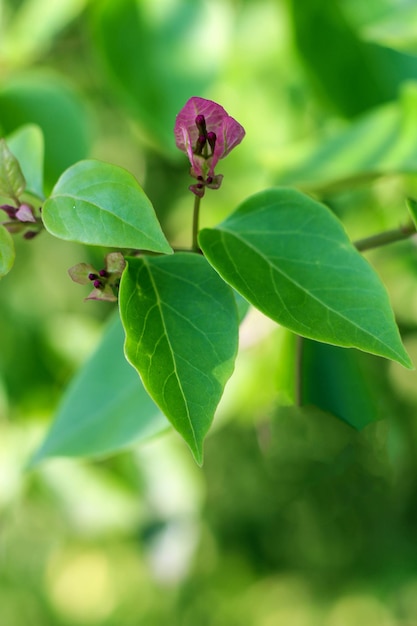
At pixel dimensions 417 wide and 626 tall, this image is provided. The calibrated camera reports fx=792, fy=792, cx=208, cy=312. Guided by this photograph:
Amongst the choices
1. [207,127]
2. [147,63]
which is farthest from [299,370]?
[147,63]

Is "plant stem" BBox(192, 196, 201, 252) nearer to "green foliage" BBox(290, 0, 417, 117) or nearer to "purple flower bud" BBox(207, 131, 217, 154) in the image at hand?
"purple flower bud" BBox(207, 131, 217, 154)

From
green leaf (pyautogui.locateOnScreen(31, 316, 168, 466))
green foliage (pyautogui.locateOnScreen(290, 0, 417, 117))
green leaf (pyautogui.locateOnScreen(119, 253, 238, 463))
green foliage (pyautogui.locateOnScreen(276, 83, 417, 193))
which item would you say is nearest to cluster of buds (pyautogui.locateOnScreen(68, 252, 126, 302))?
green leaf (pyautogui.locateOnScreen(119, 253, 238, 463))

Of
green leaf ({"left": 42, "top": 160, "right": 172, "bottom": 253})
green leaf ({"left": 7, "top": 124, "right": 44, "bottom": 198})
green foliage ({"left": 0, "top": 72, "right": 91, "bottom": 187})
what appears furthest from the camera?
green foliage ({"left": 0, "top": 72, "right": 91, "bottom": 187})

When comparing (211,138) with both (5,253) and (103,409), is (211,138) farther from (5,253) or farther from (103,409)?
(103,409)

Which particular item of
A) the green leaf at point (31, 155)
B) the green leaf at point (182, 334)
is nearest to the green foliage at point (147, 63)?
the green leaf at point (31, 155)

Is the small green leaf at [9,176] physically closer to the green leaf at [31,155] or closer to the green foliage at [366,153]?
the green leaf at [31,155]

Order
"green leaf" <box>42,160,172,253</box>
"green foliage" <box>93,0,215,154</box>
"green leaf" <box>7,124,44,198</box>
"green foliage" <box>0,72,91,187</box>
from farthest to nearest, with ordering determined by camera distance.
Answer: "green foliage" <box>93,0,215,154</box> → "green foliage" <box>0,72,91,187</box> → "green leaf" <box>7,124,44,198</box> → "green leaf" <box>42,160,172,253</box>

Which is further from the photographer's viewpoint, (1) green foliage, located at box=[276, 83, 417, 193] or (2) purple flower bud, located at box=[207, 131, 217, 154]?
(1) green foliage, located at box=[276, 83, 417, 193]
